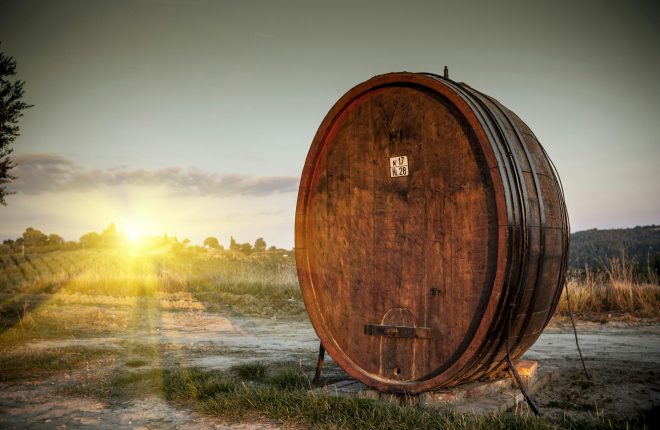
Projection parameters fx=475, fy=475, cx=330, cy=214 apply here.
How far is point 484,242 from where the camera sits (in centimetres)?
333

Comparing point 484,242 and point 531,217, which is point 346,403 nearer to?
point 484,242

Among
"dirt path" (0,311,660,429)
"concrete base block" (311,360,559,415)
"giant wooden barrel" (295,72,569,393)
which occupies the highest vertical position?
"giant wooden barrel" (295,72,569,393)

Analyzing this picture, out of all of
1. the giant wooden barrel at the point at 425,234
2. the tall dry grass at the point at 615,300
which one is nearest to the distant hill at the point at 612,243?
the tall dry grass at the point at 615,300

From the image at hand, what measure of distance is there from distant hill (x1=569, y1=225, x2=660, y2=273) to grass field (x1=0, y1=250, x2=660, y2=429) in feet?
67.6

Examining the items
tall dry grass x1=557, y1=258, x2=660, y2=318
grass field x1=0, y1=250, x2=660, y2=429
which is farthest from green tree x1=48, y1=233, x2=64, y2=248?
tall dry grass x1=557, y1=258, x2=660, y2=318

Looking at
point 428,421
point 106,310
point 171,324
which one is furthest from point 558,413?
point 106,310

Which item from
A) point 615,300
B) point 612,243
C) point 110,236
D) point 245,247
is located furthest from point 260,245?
point 615,300

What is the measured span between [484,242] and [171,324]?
788 centimetres

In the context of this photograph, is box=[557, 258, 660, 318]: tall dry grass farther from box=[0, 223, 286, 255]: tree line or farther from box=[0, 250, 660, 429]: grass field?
box=[0, 223, 286, 255]: tree line

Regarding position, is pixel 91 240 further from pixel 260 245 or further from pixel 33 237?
pixel 260 245

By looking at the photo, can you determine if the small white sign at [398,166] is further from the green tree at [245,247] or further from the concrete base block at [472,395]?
the green tree at [245,247]

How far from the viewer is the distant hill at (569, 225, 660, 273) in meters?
A: 29.7

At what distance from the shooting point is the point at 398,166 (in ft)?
12.6

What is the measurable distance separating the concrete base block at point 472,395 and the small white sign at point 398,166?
1.68 m
